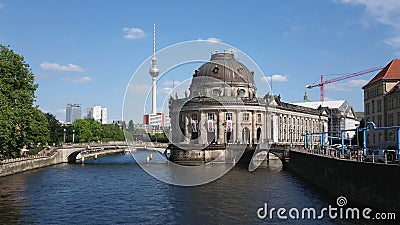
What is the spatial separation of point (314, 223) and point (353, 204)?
6594 millimetres

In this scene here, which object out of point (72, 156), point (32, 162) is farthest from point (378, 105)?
point (32, 162)

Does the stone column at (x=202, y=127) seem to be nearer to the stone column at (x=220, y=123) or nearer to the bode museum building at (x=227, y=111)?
the bode museum building at (x=227, y=111)

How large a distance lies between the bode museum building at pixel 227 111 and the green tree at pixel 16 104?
44581 millimetres

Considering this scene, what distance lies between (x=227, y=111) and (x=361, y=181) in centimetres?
8384

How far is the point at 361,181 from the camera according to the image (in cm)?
3694

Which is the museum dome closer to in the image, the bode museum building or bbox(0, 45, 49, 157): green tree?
the bode museum building

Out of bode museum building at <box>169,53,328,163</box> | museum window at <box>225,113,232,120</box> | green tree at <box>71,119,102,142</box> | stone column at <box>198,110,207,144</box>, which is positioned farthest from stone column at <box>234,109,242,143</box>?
green tree at <box>71,119,102,142</box>

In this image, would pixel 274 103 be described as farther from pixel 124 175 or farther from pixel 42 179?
pixel 42 179

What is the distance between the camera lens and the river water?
3550 centimetres

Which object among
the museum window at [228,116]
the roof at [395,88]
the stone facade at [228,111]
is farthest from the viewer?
the museum window at [228,116]

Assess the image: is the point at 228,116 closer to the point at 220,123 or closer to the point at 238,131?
the point at 220,123

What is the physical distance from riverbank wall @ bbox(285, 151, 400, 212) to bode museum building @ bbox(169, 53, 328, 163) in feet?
185

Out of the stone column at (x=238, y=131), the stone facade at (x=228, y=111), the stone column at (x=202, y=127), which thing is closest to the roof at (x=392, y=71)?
the stone facade at (x=228, y=111)

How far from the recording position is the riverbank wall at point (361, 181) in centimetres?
3162
